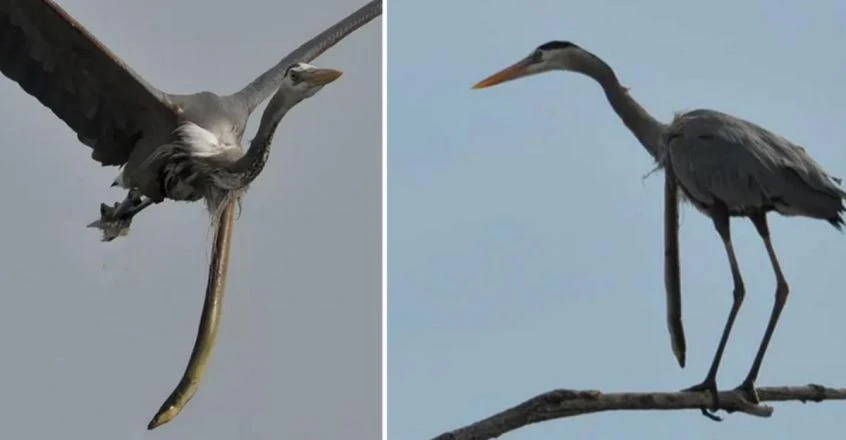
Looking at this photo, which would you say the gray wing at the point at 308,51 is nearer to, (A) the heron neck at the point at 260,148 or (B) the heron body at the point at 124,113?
(B) the heron body at the point at 124,113

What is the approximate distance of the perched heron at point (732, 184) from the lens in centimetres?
937

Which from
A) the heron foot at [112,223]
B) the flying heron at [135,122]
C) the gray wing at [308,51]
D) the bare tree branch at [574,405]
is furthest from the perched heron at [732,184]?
the heron foot at [112,223]

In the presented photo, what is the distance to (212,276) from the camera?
10945 mm

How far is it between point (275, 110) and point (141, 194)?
1474mm

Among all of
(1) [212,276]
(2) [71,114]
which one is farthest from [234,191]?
(2) [71,114]

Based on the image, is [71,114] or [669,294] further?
[71,114]

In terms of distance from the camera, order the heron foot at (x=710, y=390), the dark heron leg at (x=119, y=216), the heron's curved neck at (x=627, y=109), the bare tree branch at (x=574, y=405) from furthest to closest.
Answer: the dark heron leg at (x=119, y=216), the heron's curved neck at (x=627, y=109), the heron foot at (x=710, y=390), the bare tree branch at (x=574, y=405)

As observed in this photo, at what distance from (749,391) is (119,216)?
4.24 metres

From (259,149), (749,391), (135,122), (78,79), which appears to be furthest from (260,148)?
(749,391)

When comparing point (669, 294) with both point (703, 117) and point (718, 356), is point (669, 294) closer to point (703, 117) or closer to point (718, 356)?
point (718, 356)

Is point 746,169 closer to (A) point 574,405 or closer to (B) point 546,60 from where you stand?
(B) point 546,60

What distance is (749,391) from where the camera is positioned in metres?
9.09

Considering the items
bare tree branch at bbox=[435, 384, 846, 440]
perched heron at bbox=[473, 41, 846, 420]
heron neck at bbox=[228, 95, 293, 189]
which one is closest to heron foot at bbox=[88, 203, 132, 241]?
heron neck at bbox=[228, 95, 293, 189]

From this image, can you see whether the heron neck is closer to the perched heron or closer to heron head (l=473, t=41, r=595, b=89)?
heron head (l=473, t=41, r=595, b=89)
